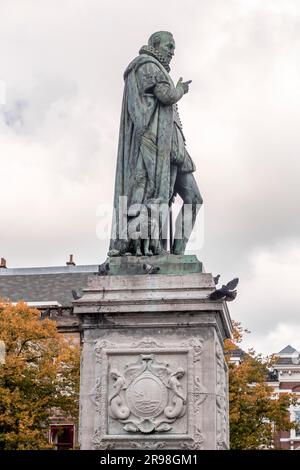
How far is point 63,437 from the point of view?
1917 inches

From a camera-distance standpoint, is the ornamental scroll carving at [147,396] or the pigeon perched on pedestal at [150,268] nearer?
the ornamental scroll carving at [147,396]

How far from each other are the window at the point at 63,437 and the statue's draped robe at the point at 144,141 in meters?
32.5

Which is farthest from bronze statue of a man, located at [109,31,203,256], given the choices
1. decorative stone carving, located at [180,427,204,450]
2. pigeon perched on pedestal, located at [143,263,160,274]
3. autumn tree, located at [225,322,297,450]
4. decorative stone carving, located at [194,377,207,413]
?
autumn tree, located at [225,322,297,450]

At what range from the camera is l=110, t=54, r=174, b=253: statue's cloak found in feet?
41.4

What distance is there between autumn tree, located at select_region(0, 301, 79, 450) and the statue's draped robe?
25480 mm

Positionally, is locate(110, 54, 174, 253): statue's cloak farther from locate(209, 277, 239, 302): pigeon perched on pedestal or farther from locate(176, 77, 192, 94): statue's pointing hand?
locate(209, 277, 239, 302): pigeon perched on pedestal

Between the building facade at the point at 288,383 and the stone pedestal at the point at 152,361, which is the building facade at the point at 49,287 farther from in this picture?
the stone pedestal at the point at 152,361

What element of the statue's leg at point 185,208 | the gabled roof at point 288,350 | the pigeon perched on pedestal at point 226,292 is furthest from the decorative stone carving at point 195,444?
the gabled roof at point 288,350

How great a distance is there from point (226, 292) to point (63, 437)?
3892 cm

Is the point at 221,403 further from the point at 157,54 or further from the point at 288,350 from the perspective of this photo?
the point at 288,350

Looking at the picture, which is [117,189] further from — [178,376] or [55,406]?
[55,406]

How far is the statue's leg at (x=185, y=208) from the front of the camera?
501 inches

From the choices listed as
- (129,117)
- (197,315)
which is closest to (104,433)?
(197,315)

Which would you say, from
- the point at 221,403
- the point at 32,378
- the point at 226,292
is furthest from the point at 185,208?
the point at 32,378
